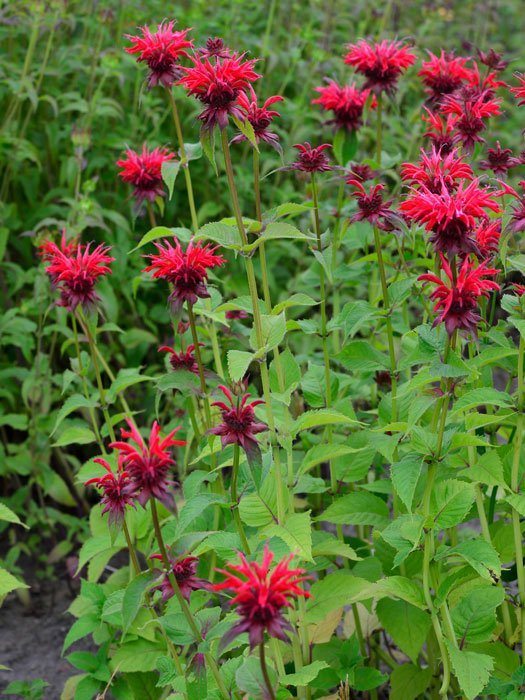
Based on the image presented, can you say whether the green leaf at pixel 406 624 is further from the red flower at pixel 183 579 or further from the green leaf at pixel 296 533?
the red flower at pixel 183 579

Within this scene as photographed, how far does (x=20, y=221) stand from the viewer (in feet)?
9.92

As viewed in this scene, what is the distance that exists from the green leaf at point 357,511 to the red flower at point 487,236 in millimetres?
539

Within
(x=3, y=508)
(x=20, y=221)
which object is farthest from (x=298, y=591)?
(x=20, y=221)

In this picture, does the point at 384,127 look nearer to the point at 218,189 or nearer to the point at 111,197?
the point at 218,189

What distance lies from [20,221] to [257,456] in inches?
80.2

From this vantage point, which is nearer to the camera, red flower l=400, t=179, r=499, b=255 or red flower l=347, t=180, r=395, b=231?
red flower l=400, t=179, r=499, b=255

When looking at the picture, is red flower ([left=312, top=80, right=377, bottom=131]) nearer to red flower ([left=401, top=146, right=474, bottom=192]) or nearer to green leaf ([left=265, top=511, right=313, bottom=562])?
red flower ([left=401, top=146, right=474, bottom=192])

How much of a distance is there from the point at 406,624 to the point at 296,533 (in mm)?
356

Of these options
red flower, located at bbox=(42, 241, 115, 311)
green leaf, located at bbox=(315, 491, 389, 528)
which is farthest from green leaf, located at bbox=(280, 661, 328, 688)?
red flower, located at bbox=(42, 241, 115, 311)

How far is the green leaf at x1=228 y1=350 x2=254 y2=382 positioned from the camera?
1.28 meters

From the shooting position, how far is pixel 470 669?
4.53ft

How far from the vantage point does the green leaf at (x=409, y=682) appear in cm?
165

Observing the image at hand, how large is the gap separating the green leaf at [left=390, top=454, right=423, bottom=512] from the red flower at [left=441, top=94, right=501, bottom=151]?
70 centimetres

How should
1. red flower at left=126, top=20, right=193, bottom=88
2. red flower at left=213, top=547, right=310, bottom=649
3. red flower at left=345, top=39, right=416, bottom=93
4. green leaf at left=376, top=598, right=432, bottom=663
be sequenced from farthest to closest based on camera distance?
red flower at left=345, top=39, right=416, bottom=93 → red flower at left=126, top=20, right=193, bottom=88 → green leaf at left=376, top=598, right=432, bottom=663 → red flower at left=213, top=547, right=310, bottom=649
